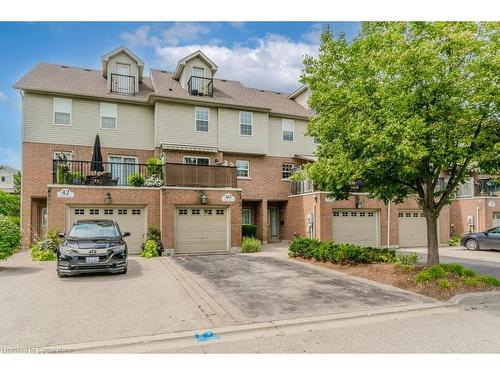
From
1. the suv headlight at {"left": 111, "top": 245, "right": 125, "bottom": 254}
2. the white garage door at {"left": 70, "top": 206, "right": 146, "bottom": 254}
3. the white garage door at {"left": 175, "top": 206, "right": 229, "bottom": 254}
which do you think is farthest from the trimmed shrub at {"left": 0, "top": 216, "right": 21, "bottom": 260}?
the white garage door at {"left": 175, "top": 206, "right": 229, "bottom": 254}

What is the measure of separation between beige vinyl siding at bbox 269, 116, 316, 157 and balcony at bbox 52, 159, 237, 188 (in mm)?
5825

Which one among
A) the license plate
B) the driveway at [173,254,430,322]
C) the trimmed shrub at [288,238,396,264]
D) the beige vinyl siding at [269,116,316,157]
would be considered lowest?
the driveway at [173,254,430,322]

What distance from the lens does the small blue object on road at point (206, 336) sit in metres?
5.17

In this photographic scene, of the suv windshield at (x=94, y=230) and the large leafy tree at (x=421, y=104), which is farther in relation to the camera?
the suv windshield at (x=94, y=230)

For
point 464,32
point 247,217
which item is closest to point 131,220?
point 247,217

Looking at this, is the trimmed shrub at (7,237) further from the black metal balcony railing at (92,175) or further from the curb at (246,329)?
the curb at (246,329)

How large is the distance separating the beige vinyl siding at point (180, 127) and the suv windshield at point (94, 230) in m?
8.16

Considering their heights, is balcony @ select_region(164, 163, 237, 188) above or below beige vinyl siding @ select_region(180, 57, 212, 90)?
below

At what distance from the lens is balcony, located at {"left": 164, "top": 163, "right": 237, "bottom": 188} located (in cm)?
1572

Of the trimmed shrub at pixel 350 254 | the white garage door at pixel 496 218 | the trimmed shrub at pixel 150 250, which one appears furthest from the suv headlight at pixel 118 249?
the white garage door at pixel 496 218

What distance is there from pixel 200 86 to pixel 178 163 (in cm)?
666

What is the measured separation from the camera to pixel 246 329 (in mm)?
5551

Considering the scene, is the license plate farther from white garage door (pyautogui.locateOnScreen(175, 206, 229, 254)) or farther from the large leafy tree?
the large leafy tree

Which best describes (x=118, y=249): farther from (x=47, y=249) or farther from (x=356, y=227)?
(x=356, y=227)
